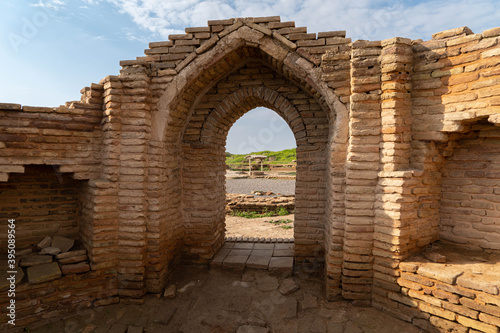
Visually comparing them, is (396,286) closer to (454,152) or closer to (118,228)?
(454,152)

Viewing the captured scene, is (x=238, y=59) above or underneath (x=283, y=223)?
above

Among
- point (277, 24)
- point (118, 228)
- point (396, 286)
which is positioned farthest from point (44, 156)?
point (396, 286)

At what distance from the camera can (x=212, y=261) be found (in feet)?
17.3

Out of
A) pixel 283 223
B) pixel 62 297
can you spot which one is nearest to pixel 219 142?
pixel 62 297

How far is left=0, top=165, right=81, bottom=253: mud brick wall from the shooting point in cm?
438

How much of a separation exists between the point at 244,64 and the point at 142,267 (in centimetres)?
388

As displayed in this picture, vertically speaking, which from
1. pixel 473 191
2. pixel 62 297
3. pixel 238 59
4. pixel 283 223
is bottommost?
pixel 62 297

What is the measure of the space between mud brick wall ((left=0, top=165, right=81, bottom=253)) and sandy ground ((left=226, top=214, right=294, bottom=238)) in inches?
158

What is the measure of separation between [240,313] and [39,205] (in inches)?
148

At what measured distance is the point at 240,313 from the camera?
407 centimetres

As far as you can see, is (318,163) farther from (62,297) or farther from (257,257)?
(62,297)

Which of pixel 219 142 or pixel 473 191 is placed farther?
pixel 219 142

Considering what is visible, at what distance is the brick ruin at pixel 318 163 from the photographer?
3.59 metres

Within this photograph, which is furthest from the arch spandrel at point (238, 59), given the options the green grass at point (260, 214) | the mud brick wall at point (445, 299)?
the green grass at point (260, 214)
